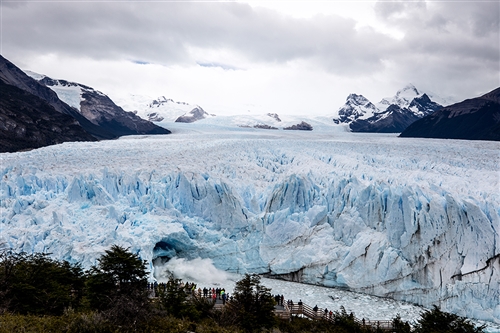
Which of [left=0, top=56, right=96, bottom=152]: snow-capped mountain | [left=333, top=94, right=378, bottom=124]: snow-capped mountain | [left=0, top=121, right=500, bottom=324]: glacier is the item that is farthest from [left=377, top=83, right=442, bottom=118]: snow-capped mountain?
[left=0, top=121, right=500, bottom=324]: glacier

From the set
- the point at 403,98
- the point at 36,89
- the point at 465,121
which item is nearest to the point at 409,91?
the point at 403,98

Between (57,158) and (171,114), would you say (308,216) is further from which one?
(171,114)

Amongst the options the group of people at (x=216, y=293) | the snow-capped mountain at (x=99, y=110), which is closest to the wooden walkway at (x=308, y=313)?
the group of people at (x=216, y=293)

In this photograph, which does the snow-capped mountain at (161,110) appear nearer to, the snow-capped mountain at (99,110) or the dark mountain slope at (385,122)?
the snow-capped mountain at (99,110)

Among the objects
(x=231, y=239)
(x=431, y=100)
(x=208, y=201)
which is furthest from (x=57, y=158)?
(x=431, y=100)

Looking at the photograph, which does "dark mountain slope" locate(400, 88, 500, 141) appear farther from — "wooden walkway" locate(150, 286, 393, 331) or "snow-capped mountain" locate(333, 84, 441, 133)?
"wooden walkway" locate(150, 286, 393, 331)

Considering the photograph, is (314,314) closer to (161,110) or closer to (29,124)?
(29,124)

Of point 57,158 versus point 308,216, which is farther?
point 57,158
